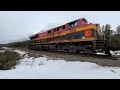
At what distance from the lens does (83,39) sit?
1540 cm

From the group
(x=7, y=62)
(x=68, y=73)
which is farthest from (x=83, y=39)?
(x=68, y=73)

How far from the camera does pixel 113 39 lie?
13.4m

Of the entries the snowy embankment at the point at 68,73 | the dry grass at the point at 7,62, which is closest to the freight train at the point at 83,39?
the snowy embankment at the point at 68,73

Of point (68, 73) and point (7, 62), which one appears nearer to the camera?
point (68, 73)

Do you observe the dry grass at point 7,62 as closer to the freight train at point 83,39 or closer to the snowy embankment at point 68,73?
the snowy embankment at point 68,73

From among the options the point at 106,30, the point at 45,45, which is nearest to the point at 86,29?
the point at 106,30

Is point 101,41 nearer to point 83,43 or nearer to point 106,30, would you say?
point 106,30

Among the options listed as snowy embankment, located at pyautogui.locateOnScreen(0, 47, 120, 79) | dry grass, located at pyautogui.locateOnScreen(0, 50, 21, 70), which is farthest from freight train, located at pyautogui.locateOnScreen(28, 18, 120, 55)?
dry grass, located at pyautogui.locateOnScreen(0, 50, 21, 70)

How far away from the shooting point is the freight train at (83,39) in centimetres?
1350

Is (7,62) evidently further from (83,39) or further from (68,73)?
(83,39)

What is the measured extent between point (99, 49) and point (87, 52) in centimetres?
121

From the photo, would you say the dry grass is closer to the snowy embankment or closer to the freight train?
the snowy embankment

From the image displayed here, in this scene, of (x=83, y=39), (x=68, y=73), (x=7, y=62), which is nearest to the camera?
(x=68, y=73)

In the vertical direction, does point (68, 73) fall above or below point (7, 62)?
above
